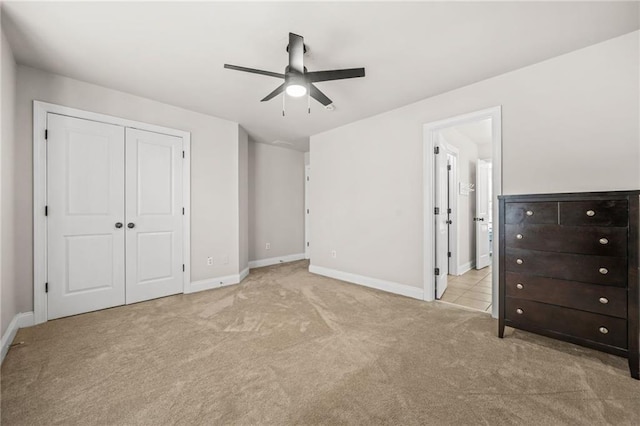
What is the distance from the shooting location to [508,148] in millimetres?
2617

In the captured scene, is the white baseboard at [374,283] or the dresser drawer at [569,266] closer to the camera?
the dresser drawer at [569,266]

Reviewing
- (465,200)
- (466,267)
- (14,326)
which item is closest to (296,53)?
(14,326)

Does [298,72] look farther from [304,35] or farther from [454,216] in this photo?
[454,216]

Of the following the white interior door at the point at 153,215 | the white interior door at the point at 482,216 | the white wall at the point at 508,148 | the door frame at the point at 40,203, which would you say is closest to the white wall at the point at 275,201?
the white wall at the point at 508,148

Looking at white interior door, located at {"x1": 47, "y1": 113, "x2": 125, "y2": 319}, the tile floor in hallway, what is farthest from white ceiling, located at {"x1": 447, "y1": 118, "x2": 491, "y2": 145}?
white interior door, located at {"x1": 47, "y1": 113, "x2": 125, "y2": 319}

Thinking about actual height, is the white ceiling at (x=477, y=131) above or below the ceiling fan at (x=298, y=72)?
above

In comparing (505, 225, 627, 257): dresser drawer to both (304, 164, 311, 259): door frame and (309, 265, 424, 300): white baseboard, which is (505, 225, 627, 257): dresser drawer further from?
(304, 164, 311, 259): door frame

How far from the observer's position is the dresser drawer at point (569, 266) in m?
1.79

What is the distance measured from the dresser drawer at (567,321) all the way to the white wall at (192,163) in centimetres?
356

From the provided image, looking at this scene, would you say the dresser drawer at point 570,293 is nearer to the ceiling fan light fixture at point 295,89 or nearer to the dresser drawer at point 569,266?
the dresser drawer at point 569,266

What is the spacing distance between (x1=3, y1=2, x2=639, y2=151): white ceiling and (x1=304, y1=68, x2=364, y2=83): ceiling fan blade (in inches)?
11.1

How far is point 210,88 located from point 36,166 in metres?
1.90

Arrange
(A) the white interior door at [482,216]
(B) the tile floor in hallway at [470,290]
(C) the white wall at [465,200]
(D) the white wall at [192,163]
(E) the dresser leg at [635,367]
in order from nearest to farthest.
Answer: (E) the dresser leg at [635,367] → (D) the white wall at [192,163] → (B) the tile floor in hallway at [470,290] → (C) the white wall at [465,200] → (A) the white interior door at [482,216]

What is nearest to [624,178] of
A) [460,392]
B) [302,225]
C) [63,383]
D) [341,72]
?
[460,392]
